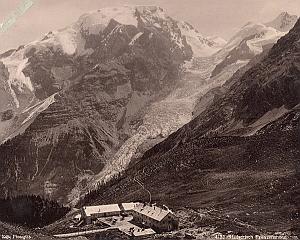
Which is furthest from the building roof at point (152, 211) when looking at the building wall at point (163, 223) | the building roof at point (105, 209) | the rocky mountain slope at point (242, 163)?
the rocky mountain slope at point (242, 163)

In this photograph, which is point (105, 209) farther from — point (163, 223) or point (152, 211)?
point (163, 223)

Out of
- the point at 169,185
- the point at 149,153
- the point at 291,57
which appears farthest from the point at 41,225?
the point at 291,57

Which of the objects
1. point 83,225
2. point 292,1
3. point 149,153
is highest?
point 292,1

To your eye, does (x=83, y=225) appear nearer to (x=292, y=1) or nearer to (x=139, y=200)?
(x=139, y=200)

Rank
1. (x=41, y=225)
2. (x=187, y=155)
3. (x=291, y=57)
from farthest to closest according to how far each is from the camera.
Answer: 1. (x=291, y=57)
2. (x=187, y=155)
3. (x=41, y=225)

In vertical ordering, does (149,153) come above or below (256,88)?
below

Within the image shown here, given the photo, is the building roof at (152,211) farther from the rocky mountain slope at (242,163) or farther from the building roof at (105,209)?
the rocky mountain slope at (242,163)

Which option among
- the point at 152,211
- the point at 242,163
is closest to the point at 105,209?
the point at 152,211
